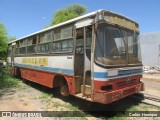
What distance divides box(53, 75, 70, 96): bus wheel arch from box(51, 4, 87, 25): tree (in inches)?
1072

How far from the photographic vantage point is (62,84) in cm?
856

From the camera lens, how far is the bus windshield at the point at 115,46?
6.41 m

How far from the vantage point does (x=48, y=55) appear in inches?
366

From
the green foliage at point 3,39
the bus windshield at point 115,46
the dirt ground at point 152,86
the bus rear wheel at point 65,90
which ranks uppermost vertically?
the green foliage at point 3,39

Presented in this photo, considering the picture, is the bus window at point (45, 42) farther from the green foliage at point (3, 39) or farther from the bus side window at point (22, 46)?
the green foliage at point (3, 39)

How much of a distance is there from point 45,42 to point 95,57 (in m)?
3.91

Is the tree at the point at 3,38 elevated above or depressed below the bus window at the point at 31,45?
above

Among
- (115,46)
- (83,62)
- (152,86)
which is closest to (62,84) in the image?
(83,62)

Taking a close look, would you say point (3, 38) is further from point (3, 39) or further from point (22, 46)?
point (22, 46)

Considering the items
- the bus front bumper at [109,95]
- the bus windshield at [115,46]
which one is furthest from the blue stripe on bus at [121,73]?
the bus front bumper at [109,95]

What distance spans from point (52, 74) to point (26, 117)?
8.03 feet

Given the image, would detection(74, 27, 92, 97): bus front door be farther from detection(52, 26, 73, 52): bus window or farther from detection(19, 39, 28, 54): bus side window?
detection(19, 39, 28, 54): bus side window

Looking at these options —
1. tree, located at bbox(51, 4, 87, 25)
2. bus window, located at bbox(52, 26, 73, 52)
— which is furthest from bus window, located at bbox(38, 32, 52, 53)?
tree, located at bbox(51, 4, 87, 25)

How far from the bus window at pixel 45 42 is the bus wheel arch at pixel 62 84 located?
137cm
